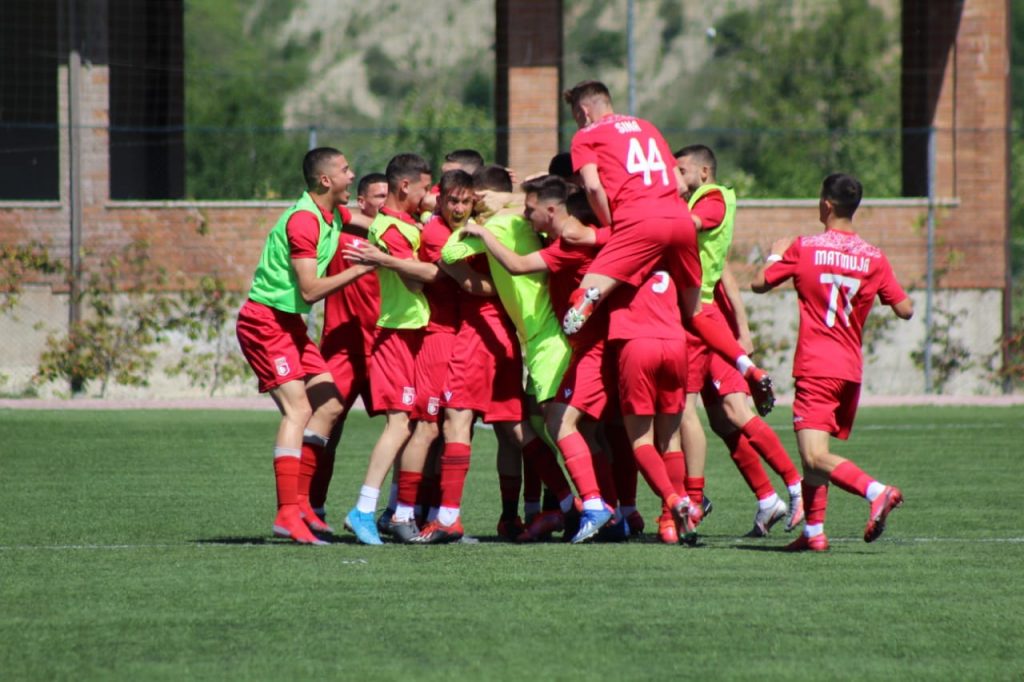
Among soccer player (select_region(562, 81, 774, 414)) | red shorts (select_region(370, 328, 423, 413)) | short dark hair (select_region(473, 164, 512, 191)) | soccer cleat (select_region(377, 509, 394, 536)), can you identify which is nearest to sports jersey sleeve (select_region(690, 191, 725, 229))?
soccer player (select_region(562, 81, 774, 414))

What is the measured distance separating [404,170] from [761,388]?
7.36ft

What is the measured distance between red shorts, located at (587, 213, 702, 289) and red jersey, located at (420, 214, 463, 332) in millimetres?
874

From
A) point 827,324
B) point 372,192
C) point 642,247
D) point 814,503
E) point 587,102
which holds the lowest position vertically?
point 814,503

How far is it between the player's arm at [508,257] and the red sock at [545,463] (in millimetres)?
1076

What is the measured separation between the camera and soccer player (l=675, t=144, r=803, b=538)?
8.86 meters

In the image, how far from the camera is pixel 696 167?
Answer: 9211 millimetres

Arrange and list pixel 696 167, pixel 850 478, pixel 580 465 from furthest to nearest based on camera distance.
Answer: pixel 696 167 → pixel 580 465 → pixel 850 478

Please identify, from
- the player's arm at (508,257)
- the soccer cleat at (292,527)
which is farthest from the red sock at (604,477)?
the soccer cleat at (292,527)

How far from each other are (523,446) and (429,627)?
2.75 m

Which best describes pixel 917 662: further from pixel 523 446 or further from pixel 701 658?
pixel 523 446

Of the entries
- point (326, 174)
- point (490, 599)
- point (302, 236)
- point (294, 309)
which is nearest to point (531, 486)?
point (294, 309)

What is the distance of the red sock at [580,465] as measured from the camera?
8.20 metres

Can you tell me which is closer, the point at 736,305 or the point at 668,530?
the point at 668,530

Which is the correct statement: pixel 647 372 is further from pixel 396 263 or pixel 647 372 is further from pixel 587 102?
pixel 587 102
